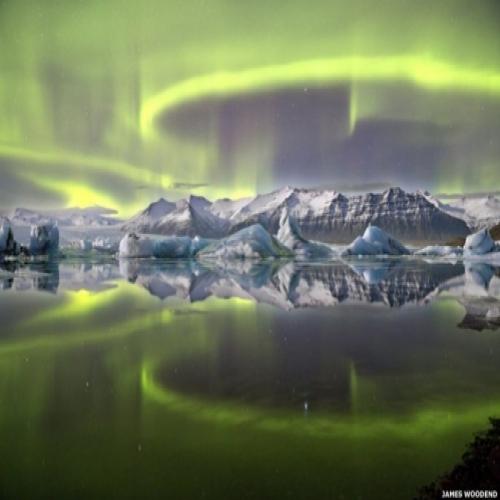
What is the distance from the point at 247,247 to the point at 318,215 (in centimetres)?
1601

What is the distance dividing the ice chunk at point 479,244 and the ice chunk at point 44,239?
3350 cm

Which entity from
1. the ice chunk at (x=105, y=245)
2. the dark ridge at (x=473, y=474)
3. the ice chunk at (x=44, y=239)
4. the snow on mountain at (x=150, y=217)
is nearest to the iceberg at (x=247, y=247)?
the snow on mountain at (x=150, y=217)

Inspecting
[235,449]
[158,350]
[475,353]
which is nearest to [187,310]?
[158,350]

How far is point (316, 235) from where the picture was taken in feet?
209

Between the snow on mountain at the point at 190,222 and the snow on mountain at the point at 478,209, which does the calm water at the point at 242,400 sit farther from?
the snow on mountain at the point at 190,222

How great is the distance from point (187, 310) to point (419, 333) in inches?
261

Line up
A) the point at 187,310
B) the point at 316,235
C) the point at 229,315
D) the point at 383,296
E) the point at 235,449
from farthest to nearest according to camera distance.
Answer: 1. the point at 316,235
2. the point at 383,296
3. the point at 187,310
4. the point at 229,315
5. the point at 235,449

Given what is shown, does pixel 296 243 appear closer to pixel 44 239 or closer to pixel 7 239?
pixel 44 239

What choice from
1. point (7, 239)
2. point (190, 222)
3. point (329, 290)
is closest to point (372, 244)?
point (190, 222)

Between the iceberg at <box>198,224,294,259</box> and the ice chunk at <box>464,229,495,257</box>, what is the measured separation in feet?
52.6

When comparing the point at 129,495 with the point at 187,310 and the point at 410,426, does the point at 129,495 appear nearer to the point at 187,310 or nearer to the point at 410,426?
the point at 410,426

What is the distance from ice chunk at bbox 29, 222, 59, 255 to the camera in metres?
38.6

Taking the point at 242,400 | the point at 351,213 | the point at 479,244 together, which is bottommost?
the point at 242,400

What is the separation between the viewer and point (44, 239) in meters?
39.7
